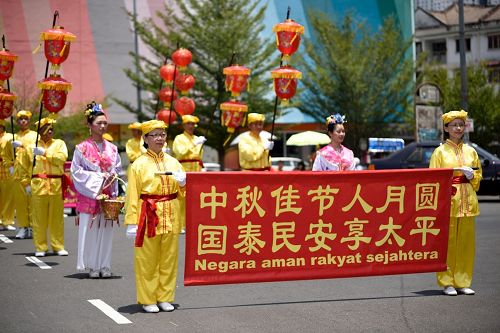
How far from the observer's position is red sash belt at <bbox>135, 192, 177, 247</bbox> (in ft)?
27.8

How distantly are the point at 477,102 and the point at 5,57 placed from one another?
87.3 ft

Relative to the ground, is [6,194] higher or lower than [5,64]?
lower

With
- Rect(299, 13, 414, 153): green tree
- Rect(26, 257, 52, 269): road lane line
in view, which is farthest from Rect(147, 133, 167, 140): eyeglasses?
Rect(299, 13, 414, 153): green tree

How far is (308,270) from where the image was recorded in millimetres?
9031

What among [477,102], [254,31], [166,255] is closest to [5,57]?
[166,255]

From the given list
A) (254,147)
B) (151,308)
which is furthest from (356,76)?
(151,308)

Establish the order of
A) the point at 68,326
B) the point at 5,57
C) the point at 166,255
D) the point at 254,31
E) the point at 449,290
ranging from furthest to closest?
the point at 254,31, the point at 5,57, the point at 449,290, the point at 166,255, the point at 68,326

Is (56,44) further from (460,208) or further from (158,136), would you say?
(460,208)

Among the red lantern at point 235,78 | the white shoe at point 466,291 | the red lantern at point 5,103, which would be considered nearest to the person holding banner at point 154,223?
the white shoe at point 466,291

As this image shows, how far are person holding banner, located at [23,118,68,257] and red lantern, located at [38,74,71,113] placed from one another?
0.99m

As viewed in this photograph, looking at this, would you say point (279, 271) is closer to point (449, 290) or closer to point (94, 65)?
point (449, 290)

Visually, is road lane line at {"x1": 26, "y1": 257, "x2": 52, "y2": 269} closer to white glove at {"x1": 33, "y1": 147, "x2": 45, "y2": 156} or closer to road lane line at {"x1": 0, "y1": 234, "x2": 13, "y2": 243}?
white glove at {"x1": 33, "y1": 147, "x2": 45, "y2": 156}

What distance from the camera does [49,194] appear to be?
13.5m

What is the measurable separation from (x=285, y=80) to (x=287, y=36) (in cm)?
82
